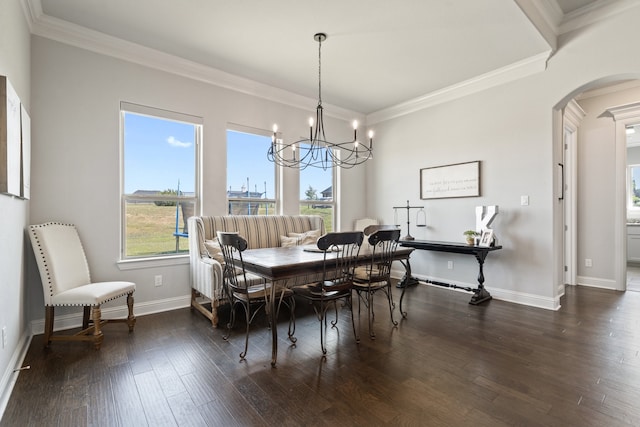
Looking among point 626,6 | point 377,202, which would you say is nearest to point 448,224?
point 377,202

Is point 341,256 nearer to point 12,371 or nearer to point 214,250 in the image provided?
point 214,250

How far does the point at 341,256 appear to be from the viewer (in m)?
2.62

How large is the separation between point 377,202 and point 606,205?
330 centimetres

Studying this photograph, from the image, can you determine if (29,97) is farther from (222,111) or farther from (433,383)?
(433,383)

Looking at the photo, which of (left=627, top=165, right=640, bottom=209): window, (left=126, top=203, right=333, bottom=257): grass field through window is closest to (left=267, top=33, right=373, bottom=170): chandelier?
(left=126, top=203, right=333, bottom=257): grass field through window

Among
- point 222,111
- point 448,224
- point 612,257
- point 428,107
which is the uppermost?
point 428,107

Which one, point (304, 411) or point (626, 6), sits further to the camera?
point (626, 6)

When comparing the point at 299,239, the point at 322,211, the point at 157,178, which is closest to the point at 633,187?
the point at 322,211

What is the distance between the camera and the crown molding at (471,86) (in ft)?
11.8

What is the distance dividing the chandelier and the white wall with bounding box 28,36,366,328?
970 mm

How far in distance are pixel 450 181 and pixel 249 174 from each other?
9.55 ft

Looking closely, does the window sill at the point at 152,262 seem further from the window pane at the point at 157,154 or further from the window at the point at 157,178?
the window pane at the point at 157,154

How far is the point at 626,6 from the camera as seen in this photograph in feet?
9.50

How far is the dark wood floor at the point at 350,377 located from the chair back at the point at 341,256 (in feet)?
1.74
